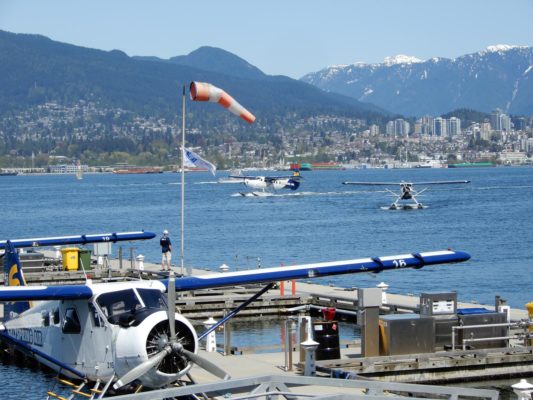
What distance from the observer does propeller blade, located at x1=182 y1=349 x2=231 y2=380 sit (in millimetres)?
14954

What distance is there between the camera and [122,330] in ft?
54.2

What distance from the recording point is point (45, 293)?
698 inches

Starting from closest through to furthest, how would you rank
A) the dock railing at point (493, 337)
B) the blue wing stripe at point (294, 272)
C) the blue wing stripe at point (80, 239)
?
the blue wing stripe at point (294, 272) → the dock railing at point (493, 337) → the blue wing stripe at point (80, 239)

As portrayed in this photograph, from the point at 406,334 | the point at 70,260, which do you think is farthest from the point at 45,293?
the point at 70,260

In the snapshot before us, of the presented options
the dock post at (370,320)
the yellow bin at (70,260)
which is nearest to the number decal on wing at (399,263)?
the dock post at (370,320)

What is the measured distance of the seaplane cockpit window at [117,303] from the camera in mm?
16859

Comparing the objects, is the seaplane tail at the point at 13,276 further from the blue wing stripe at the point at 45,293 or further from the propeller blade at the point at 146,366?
the propeller blade at the point at 146,366

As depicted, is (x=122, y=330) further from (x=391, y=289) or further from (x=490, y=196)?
(x=490, y=196)

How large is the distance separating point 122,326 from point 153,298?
1.97 ft

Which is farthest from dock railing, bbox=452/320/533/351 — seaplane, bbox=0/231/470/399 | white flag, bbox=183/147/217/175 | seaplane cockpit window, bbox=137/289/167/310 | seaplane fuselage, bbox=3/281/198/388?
white flag, bbox=183/147/217/175

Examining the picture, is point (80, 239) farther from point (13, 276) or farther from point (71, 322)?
point (71, 322)

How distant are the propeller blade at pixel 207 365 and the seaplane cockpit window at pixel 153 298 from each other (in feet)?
3.74

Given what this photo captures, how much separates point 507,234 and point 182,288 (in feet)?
192

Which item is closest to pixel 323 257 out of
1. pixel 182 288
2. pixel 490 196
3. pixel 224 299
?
pixel 224 299
